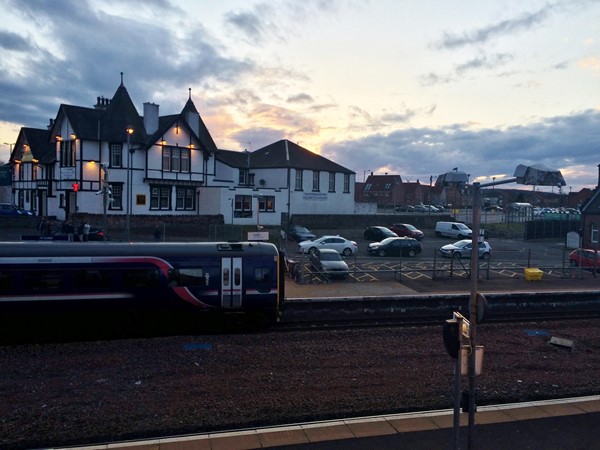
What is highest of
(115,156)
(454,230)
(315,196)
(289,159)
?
(289,159)

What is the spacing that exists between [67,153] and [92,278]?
33278 millimetres

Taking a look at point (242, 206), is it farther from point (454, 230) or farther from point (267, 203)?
point (454, 230)

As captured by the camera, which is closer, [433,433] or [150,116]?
[433,433]

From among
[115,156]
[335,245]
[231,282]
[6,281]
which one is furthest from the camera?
[115,156]

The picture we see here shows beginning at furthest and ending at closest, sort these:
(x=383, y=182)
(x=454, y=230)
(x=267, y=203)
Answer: (x=383, y=182) < (x=454, y=230) < (x=267, y=203)

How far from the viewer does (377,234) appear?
46.3 m

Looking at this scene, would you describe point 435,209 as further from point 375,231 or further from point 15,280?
point 15,280

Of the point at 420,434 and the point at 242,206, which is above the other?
the point at 242,206

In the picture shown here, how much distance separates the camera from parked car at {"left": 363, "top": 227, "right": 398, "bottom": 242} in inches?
1799

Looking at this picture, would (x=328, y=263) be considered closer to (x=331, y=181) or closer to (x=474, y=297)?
(x=474, y=297)

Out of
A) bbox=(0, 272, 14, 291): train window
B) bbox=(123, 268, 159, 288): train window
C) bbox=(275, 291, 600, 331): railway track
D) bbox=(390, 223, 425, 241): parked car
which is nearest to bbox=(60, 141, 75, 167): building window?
bbox=(390, 223, 425, 241): parked car

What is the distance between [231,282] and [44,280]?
5.32 metres

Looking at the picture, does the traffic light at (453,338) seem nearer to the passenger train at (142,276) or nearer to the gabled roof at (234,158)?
the passenger train at (142,276)

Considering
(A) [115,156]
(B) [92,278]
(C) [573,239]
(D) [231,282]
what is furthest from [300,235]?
(B) [92,278]
